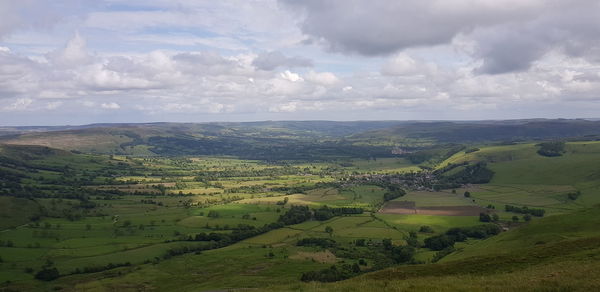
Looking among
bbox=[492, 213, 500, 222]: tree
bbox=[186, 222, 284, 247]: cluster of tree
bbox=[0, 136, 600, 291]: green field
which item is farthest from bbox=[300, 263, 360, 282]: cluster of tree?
bbox=[492, 213, 500, 222]: tree

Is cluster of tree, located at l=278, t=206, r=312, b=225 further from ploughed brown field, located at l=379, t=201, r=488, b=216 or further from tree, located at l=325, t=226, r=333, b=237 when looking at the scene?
ploughed brown field, located at l=379, t=201, r=488, b=216

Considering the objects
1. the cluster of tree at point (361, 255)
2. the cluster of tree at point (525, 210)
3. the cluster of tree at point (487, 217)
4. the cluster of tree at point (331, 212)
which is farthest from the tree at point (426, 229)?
the cluster of tree at point (525, 210)

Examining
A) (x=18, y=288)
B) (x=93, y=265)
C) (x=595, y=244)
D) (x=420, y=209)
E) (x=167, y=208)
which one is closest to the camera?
(x=595, y=244)

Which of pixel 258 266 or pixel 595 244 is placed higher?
pixel 595 244

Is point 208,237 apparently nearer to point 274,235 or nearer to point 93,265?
point 274,235

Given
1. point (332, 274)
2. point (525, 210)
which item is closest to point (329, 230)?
point (332, 274)

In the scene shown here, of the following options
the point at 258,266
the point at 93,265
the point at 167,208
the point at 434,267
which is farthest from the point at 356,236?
the point at 167,208

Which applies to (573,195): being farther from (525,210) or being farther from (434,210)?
(434,210)
